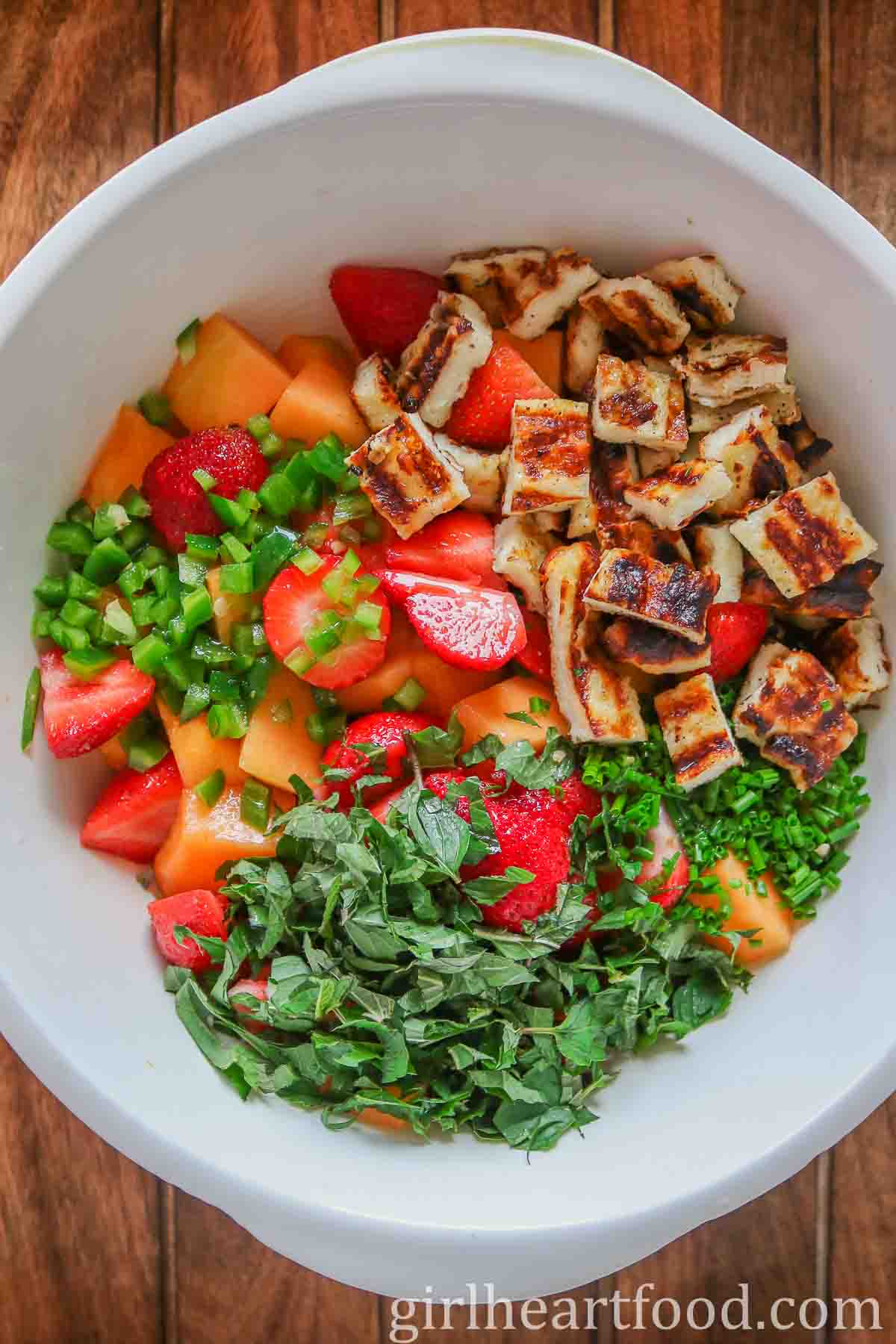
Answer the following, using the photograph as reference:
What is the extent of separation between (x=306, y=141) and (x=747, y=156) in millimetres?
461

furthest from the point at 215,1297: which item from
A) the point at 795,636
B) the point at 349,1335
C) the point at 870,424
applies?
the point at 870,424

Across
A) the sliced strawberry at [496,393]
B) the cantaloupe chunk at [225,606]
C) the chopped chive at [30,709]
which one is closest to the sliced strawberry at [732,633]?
the sliced strawberry at [496,393]

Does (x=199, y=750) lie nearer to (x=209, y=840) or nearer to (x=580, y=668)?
(x=209, y=840)

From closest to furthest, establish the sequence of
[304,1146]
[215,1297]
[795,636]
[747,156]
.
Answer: [747,156] → [304,1146] → [795,636] → [215,1297]

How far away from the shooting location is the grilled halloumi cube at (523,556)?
1.28 m

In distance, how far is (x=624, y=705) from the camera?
4.17 ft

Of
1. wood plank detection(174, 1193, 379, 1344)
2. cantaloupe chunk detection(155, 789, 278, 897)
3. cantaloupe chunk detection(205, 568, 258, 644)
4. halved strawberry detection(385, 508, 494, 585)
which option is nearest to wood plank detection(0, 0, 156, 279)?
cantaloupe chunk detection(205, 568, 258, 644)

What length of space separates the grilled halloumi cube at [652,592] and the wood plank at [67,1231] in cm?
103

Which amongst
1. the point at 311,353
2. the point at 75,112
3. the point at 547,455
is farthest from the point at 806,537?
the point at 75,112

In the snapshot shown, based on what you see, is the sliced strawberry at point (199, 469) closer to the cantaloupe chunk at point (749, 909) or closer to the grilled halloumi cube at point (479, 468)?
the grilled halloumi cube at point (479, 468)

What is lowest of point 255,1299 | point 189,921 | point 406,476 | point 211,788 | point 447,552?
point 255,1299

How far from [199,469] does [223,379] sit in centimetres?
12

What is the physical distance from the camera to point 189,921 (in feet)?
4.24

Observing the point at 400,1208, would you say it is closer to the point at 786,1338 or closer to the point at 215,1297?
the point at 215,1297
